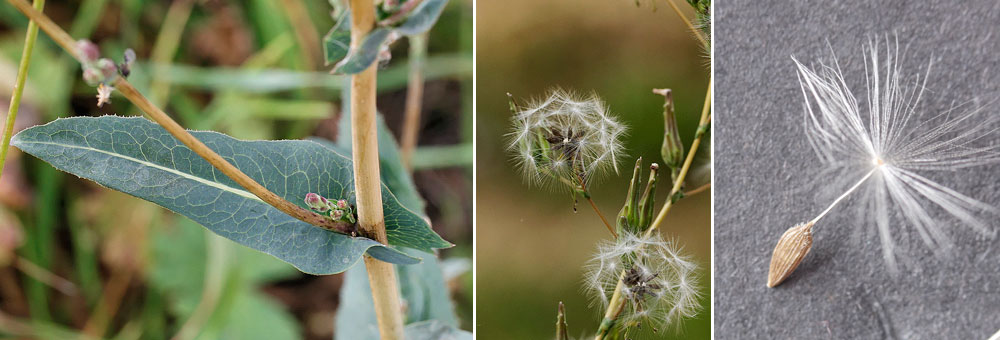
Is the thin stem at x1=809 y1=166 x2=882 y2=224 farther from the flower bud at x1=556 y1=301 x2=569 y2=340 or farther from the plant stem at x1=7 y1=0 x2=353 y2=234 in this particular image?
the plant stem at x1=7 y1=0 x2=353 y2=234

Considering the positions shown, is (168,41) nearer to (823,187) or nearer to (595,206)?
(595,206)

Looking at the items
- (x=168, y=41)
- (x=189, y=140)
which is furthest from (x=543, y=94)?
(x=168, y=41)

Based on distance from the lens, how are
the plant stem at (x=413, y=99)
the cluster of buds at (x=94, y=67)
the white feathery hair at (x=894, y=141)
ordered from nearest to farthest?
the cluster of buds at (x=94, y=67) → the white feathery hair at (x=894, y=141) → the plant stem at (x=413, y=99)

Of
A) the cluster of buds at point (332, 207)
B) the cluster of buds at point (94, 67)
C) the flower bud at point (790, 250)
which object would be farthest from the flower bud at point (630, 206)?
the cluster of buds at point (94, 67)

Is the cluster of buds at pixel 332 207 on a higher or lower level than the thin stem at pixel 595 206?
lower

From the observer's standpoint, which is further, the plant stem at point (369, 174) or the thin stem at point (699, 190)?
the thin stem at point (699, 190)

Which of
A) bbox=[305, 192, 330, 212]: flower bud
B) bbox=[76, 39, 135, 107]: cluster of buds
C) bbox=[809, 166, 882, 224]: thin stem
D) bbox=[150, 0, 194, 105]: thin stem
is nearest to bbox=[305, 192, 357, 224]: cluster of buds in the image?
bbox=[305, 192, 330, 212]: flower bud

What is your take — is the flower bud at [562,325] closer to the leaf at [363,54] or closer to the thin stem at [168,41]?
the leaf at [363,54]
